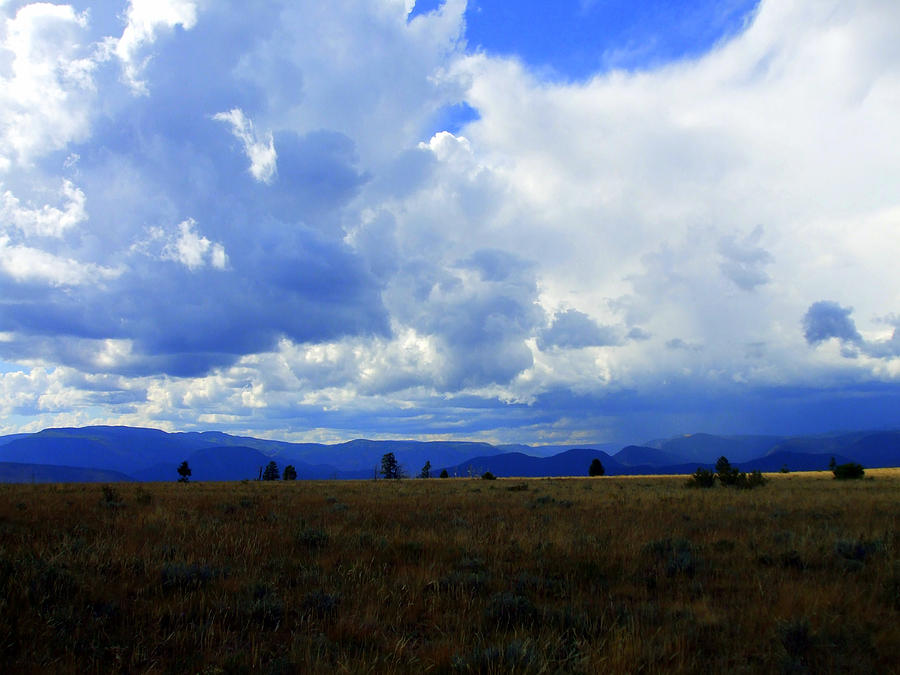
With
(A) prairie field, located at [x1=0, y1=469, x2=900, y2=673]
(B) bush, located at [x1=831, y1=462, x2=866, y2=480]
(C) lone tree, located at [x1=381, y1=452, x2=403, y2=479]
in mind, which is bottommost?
(C) lone tree, located at [x1=381, y1=452, x2=403, y2=479]

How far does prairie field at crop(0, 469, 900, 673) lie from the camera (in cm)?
461

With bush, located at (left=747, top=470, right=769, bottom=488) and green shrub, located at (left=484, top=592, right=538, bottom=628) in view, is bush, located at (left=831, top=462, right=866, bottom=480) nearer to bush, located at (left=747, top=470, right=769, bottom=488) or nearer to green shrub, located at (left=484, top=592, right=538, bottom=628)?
bush, located at (left=747, top=470, right=769, bottom=488)

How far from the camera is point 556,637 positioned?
204 inches

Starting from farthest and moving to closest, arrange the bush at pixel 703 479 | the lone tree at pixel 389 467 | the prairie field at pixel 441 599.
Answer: the lone tree at pixel 389 467 < the bush at pixel 703 479 < the prairie field at pixel 441 599

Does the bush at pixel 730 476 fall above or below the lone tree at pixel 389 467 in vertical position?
above

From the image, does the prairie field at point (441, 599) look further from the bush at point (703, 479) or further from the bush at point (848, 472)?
the bush at point (848, 472)

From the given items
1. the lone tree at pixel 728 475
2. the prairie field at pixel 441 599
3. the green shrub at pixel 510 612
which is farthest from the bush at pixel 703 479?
the green shrub at pixel 510 612

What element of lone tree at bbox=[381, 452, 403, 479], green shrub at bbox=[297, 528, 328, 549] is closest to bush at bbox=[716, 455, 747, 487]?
green shrub at bbox=[297, 528, 328, 549]

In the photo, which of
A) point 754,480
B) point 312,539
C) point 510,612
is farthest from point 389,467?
point 510,612

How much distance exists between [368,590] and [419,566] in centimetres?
161

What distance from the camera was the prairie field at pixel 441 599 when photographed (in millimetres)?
4609

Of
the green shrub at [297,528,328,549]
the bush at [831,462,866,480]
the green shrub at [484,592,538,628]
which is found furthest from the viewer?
the bush at [831,462,866,480]

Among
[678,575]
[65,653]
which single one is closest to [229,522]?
[65,653]

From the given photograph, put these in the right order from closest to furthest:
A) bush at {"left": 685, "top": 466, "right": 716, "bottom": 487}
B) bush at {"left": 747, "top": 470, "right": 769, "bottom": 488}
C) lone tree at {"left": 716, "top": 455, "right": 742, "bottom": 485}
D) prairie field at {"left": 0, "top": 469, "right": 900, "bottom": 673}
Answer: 1. prairie field at {"left": 0, "top": 469, "right": 900, "bottom": 673}
2. bush at {"left": 747, "top": 470, "right": 769, "bottom": 488}
3. bush at {"left": 685, "top": 466, "right": 716, "bottom": 487}
4. lone tree at {"left": 716, "top": 455, "right": 742, "bottom": 485}
